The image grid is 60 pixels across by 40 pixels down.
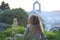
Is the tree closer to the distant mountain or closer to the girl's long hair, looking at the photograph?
the distant mountain

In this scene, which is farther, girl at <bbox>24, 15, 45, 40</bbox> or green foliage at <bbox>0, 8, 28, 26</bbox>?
green foliage at <bbox>0, 8, 28, 26</bbox>

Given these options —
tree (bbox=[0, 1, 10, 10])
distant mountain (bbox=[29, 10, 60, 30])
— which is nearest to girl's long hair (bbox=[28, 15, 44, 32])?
distant mountain (bbox=[29, 10, 60, 30])

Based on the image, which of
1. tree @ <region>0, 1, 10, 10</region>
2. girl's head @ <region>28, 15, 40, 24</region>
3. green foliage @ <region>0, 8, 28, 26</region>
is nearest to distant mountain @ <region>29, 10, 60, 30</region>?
green foliage @ <region>0, 8, 28, 26</region>

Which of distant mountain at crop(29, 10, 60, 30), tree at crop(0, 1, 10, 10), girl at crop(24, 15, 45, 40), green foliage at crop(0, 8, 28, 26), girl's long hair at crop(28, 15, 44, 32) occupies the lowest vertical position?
distant mountain at crop(29, 10, 60, 30)

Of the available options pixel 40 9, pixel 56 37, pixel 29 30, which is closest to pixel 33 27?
pixel 29 30

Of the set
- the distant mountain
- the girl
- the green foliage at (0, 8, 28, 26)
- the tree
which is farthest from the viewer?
the tree

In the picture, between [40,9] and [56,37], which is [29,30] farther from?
[40,9]

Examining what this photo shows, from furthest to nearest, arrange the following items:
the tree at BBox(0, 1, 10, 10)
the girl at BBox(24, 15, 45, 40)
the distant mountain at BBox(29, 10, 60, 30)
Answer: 1. the tree at BBox(0, 1, 10, 10)
2. the distant mountain at BBox(29, 10, 60, 30)
3. the girl at BBox(24, 15, 45, 40)

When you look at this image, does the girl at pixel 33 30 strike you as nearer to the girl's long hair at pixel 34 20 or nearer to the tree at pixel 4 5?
the girl's long hair at pixel 34 20

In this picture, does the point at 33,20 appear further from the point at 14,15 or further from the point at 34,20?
the point at 14,15

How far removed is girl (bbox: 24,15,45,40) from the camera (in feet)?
25.5

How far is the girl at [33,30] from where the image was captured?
7.76 m

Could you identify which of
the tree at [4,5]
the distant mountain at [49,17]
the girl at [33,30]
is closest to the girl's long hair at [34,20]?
the girl at [33,30]

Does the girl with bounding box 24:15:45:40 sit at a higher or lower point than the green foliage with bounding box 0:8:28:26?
higher
